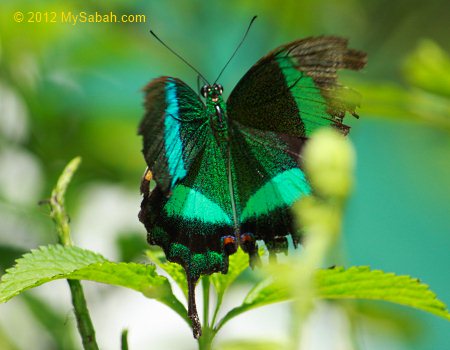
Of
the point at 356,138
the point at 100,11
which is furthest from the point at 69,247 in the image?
the point at 100,11

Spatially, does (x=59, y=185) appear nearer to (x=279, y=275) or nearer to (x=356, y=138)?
(x=279, y=275)

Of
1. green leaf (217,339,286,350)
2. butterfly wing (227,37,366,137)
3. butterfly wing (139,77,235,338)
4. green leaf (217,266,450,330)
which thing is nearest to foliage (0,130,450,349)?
green leaf (217,266,450,330)

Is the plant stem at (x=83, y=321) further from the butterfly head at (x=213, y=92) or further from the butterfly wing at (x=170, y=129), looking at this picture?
the butterfly head at (x=213, y=92)

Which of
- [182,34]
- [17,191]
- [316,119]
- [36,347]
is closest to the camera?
[316,119]

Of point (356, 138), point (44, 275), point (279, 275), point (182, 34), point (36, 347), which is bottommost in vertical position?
point (279, 275)

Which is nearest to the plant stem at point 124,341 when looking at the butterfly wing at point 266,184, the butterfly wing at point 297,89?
the butterfly wing at point 266,184

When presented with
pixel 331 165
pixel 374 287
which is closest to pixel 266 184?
pixel 374 287
